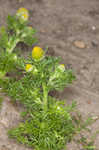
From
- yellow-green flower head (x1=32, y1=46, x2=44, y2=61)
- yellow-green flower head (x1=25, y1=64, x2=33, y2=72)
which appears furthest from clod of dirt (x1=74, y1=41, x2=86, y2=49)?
yellow-green flower head (x1=25, y1=64, x2=33, y2=72)

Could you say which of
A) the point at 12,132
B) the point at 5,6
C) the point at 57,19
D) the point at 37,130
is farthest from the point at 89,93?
the point at 5,6

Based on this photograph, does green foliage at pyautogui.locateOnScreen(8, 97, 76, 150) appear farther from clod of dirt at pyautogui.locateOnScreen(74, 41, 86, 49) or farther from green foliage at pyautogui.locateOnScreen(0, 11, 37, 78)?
clod of dirt at pyautogui.locateOnScreen(74, 41, 86, 49)

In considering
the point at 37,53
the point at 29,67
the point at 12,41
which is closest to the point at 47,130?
the point at 29,67

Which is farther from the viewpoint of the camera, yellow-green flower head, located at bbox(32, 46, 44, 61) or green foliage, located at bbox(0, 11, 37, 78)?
green foliage, located at bbox(0, 11, 37, 78)

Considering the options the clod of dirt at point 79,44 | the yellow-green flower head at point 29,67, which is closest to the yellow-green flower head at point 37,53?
the yellow-green flower head at point 29,67

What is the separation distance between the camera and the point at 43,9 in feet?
13.4

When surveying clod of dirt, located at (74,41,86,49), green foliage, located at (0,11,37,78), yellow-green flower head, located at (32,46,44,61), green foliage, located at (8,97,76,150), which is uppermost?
yellow-green flower head, located at (32,46,44,61)

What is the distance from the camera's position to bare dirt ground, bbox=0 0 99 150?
8.52 feet

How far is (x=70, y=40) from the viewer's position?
3.64m

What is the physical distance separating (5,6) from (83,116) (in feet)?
7.62

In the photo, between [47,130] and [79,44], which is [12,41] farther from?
[47,130]

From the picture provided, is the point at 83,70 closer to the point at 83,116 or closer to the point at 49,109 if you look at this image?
the point at 83,116

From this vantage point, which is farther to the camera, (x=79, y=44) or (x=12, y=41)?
(x=79, y=44)

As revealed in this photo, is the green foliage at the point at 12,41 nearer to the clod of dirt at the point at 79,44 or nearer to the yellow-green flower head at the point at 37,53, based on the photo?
the yellow-green flower head at the point at 37,53
